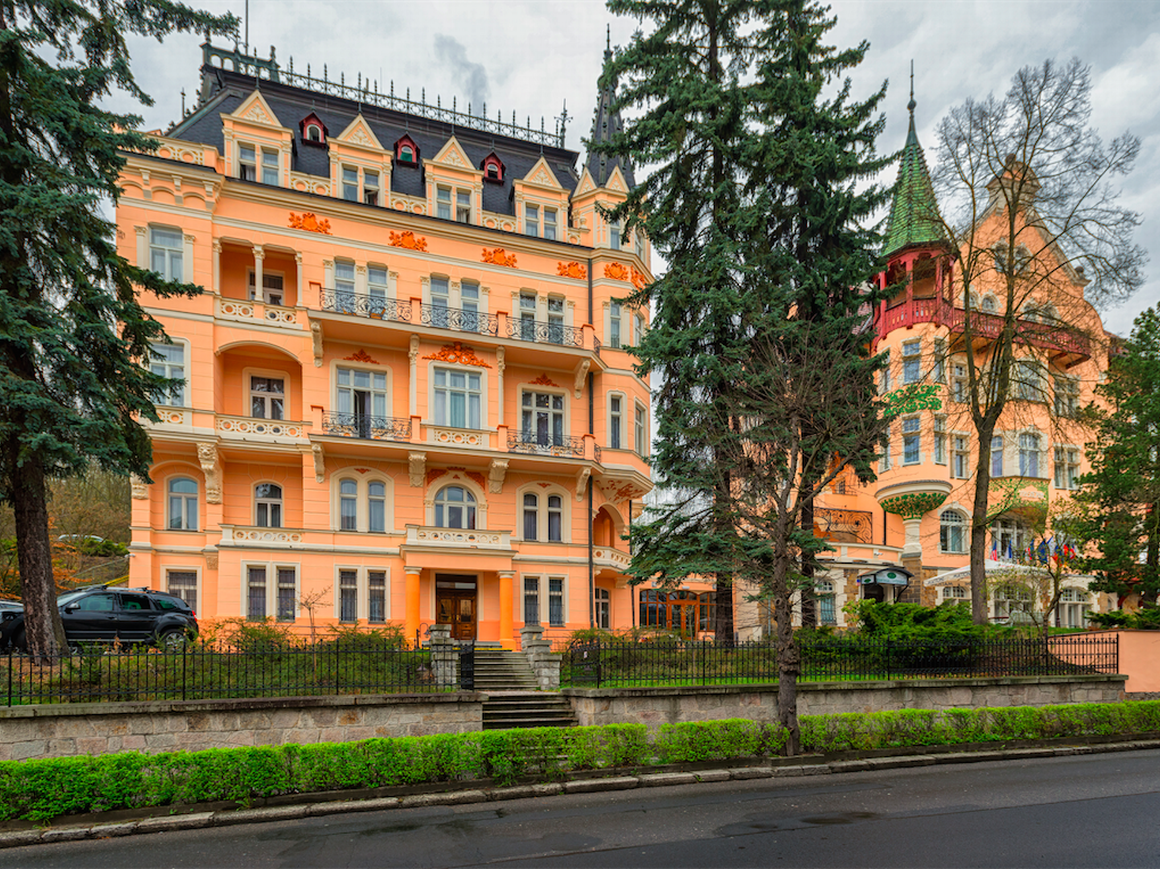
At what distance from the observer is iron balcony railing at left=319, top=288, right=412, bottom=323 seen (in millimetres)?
26516

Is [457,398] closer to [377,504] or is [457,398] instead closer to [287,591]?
[377,504]

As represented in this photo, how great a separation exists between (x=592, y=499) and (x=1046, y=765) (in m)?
16.7

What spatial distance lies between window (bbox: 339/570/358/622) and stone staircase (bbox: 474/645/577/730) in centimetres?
745

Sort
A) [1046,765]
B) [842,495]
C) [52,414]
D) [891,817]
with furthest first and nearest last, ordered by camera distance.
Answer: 1. [842,495]
2. [1046,765]
3. [52,414]
4. [891,817]

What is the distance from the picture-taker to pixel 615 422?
29.9m

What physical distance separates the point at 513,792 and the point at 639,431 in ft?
64.6

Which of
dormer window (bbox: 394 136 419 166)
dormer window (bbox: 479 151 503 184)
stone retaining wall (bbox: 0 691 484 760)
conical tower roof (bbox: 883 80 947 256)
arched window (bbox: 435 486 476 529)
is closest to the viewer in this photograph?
stone retaining wall (bbox: 0 691 484 760)

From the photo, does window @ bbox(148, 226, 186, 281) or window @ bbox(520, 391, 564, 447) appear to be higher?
window @ bbox(148, 226, 186, 281)

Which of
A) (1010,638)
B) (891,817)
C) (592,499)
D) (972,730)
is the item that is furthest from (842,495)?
(891,817)

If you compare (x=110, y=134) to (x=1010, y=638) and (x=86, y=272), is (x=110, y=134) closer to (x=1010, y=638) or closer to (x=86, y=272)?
(x=86, y=272)

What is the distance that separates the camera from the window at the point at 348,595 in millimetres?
24938

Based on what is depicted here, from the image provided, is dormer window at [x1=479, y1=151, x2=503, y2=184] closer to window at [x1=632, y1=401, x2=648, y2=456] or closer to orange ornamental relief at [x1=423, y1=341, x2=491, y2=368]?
orange ornamental relief at [x1=423, y1=341, x2=491, y2=368]

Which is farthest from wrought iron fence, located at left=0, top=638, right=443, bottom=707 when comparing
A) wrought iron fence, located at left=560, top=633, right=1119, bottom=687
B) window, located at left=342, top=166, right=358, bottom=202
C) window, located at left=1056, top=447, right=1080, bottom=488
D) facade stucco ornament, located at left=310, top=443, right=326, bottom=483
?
window, located at left=1056, top=447, right=1080, bottom=488

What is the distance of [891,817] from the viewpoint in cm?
1064
